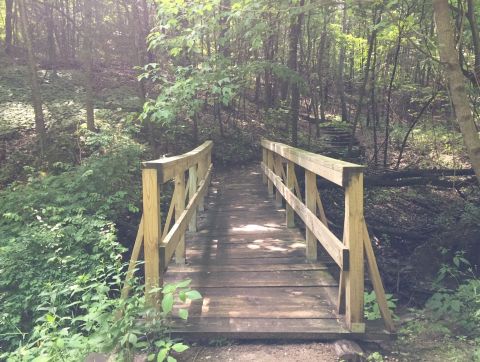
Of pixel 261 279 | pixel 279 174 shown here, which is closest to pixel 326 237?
pixel 261 279

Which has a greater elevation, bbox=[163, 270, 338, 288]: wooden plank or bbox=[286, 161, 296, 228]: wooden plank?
bbox=[286, 161, 296, 228]: wooden plank

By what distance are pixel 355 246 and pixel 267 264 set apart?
1.91 meters

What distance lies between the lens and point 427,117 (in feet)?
40.6

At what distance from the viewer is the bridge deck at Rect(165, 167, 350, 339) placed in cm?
329

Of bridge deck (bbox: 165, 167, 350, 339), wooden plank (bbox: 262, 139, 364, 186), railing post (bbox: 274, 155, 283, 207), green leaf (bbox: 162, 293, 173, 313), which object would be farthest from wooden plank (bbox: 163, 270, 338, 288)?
railing post (bbox: 274, 155, 283, 207)

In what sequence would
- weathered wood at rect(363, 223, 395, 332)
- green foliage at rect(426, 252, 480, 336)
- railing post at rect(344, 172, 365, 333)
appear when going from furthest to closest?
green foliage at rect(426, 252, 480, 336)
weathered wood at rect(363, 223, 395, 332)
railing post at rect(344, 172, 365, 333)

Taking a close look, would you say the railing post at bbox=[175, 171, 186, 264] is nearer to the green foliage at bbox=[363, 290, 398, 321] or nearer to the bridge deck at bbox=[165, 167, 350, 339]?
the bridge deck at bbox=[165, 167, 350, 339]

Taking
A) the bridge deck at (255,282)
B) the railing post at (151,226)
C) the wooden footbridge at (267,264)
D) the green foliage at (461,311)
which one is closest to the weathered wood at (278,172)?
the bridge deck at (255,282)

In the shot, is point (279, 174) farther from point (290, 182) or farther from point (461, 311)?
point (461, 311)

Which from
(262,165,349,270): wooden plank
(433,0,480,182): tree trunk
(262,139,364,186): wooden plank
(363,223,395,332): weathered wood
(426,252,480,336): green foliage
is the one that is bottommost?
(426,252,480,336): green foliage

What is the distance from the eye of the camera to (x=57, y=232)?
5.62 m

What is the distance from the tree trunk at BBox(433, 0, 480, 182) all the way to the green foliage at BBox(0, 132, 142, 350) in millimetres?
3812

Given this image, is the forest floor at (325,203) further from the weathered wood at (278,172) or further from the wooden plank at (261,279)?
the weathered wood at (278,172)

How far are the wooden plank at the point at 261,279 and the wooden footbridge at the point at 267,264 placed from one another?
1 centimetres
